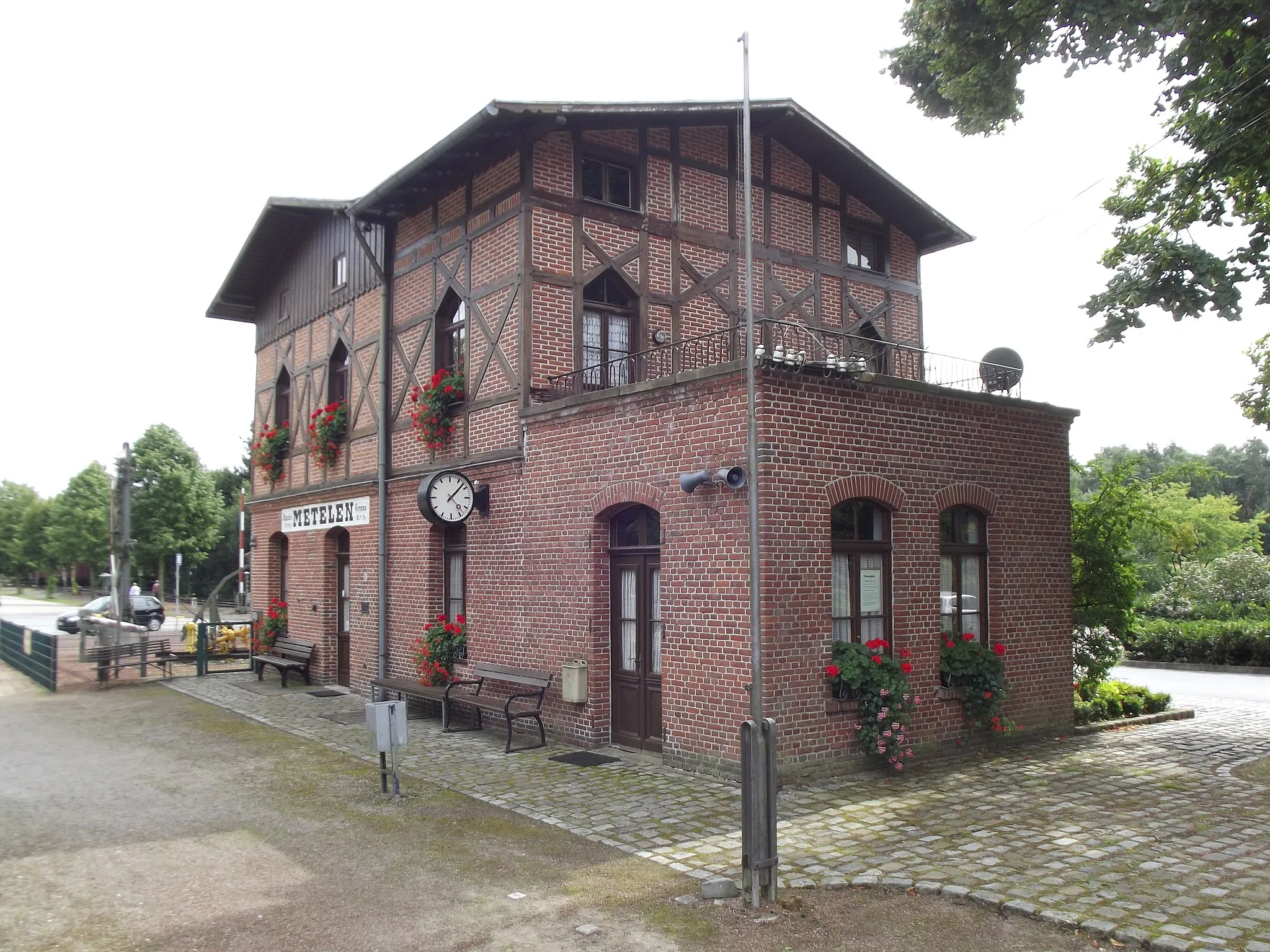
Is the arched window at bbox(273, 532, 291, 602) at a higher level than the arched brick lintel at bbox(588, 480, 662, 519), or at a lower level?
lower

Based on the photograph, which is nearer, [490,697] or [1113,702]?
[490,697]

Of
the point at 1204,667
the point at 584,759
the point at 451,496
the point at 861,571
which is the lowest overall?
the point at 1204,667

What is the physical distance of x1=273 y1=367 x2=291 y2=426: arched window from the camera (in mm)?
20172

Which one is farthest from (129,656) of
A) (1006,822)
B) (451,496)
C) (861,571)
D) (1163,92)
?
(1163,92)

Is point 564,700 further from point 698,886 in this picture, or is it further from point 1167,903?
point 1167,903

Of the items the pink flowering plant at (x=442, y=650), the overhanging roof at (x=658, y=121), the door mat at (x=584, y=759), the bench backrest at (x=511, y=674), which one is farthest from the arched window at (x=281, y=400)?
the door mat at (x=584, y=759)

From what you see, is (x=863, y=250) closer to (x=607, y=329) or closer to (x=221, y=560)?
(x=607, y=329)

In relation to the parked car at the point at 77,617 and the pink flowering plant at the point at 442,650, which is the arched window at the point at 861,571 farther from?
the parked car at the point at 77,617

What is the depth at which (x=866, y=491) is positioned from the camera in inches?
392

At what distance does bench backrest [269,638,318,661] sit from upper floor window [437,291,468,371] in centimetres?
631

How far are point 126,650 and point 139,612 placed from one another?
16218 mm

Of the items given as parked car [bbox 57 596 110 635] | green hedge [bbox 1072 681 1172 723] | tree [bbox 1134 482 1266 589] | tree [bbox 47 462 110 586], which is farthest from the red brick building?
tree [bbox 47 462 110 586]

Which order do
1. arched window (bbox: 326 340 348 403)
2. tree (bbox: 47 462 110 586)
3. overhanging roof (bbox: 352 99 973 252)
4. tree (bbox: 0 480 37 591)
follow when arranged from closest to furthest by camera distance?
overhanging roof (bbox: 352 99 973 252), arched window (bbox: 326 340 348 403), tree (bbox: 47 462 110 586), tree (bbox: 0 480 37 591)

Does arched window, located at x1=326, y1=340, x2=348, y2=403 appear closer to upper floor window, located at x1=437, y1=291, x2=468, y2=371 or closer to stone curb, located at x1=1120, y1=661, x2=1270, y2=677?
upper floor window, located at x1=437, y1=291, x2=468, y2=371
